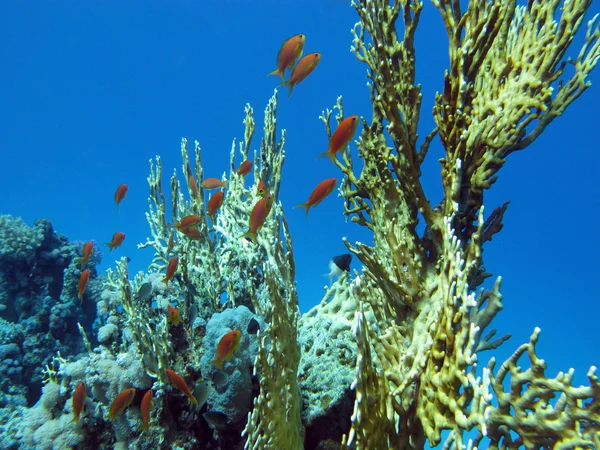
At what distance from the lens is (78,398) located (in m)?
3.53

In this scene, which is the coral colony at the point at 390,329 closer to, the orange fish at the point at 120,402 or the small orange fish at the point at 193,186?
the orange fish at the point at 120,402

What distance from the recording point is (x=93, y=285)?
11344 mm

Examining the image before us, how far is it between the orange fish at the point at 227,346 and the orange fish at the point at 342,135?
6.23ft

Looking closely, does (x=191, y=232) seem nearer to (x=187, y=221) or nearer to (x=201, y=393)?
(x=187, y=221)

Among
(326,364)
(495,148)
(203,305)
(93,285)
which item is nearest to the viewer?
(495,148)

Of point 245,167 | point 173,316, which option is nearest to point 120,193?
point 245,167

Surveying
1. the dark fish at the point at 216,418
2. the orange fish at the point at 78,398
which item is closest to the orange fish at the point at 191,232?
the orange fish at the point at 78,398

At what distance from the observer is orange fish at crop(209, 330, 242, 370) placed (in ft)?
10.6

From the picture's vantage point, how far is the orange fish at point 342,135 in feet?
11.8

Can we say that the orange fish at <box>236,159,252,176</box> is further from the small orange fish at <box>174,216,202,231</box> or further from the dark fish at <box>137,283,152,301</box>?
the dark fish at <box>137,283,152,301</box>

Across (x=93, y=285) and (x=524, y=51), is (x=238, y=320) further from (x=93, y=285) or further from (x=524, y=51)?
(x=93, y=285)

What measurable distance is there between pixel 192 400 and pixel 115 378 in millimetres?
940

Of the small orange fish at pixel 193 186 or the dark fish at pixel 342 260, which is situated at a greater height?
the small orange fish at pixel 193 186

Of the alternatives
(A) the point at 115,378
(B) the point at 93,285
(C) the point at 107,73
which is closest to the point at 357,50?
(A) the point at 115,378
